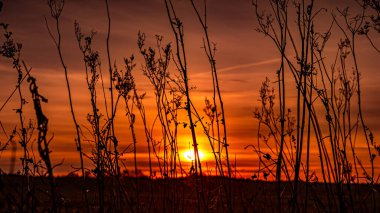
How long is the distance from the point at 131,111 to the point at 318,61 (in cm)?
140

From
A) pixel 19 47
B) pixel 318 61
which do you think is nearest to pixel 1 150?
pixel 19 47

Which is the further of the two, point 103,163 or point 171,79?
point 171,79

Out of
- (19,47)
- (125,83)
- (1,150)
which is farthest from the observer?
(125,83)

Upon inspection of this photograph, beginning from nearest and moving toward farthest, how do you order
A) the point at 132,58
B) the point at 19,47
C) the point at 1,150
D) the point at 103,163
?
1. the point at 103,163
2. the point at 1,150
3. the point at 19,47
4. the point at 132,58

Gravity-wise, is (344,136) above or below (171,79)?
below

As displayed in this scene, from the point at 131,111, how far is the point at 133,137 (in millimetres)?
213

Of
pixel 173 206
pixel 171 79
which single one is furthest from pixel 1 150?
pixel 173 206

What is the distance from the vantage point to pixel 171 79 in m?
3.17

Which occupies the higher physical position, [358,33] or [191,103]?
[358,33]

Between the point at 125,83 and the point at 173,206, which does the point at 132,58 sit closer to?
the point at 125,83

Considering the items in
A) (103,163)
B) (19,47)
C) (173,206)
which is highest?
(19,47)

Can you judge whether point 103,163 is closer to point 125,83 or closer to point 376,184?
point 125,83

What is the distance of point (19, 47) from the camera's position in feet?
10.1

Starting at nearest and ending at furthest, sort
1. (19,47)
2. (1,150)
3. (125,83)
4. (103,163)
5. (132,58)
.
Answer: (103,163)
(1,150)
(19,47)
(125,83)
(132,58)
